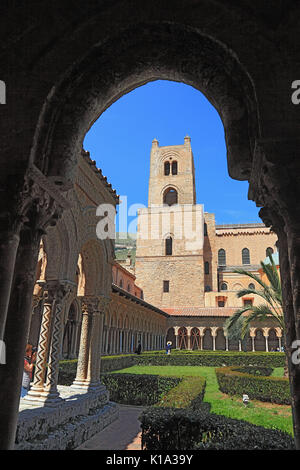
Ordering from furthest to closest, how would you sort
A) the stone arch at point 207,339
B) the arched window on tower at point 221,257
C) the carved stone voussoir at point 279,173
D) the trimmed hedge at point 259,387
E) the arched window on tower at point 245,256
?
the arched window on tower at point 221,257, the arched window on tower at point 245,256, the stone arch at point 207,339, the trimmed hedge at point 259,387, the carved stone voussoir at point 279,173

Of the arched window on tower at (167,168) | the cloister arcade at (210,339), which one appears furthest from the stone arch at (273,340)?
the arched window on tower at (167,168)

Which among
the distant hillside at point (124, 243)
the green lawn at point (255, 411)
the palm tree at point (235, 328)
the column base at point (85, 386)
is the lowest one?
the green lawn at point (255, 411)

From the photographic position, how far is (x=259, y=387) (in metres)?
10.1

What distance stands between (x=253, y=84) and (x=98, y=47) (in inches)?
56.7

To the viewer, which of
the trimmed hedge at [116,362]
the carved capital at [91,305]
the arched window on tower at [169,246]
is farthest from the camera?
the arched window on tower at [169,246]

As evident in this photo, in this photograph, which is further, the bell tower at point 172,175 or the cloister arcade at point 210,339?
the bell tower at point 172,175

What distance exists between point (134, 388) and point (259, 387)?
368 centimetres

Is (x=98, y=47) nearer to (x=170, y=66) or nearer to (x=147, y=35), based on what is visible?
(x=147, y=35)

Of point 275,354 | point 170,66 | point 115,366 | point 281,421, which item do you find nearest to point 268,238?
point 275,354

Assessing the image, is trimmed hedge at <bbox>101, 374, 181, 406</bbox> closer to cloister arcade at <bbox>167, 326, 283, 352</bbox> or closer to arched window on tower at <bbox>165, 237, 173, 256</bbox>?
cloister arcade at <bbox>167, 326, 283, 352</bbox>

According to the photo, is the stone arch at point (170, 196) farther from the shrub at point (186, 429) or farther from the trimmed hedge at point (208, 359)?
the shrub at point (186, 429)

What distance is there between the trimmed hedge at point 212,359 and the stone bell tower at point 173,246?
51.4ft

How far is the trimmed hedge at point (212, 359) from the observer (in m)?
20.4

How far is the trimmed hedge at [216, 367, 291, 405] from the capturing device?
930 cm
